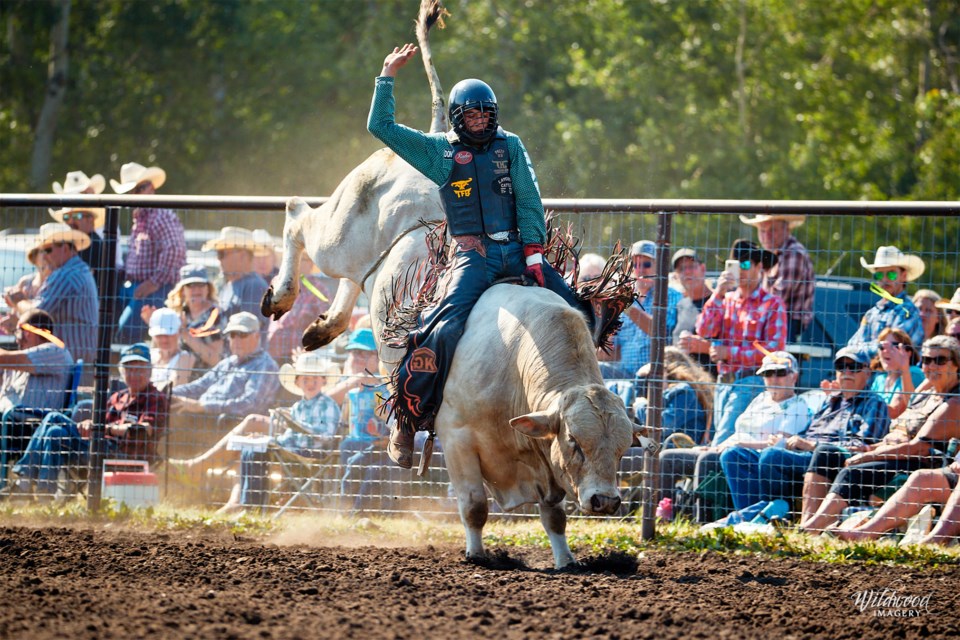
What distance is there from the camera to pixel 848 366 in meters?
7.96

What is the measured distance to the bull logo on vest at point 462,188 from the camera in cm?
665

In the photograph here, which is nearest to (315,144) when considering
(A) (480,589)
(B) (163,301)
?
(B) (163,301)

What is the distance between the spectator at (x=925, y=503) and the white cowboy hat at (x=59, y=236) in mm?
6535

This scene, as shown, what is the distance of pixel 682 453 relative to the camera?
8.10 meters

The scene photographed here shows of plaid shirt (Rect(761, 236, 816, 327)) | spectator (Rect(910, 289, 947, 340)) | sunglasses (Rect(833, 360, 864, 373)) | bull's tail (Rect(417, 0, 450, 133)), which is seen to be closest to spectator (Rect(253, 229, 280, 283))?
bull's tail (Rect(417, 0, 450, 133))

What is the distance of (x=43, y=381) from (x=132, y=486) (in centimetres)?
123

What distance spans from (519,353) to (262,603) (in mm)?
1848

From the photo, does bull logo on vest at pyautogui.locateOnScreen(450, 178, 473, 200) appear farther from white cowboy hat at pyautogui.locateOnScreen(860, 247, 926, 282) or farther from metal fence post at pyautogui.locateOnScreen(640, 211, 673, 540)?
white cowboy hat at pyautogui.locateOnScreen(860, 247, 926, 282)

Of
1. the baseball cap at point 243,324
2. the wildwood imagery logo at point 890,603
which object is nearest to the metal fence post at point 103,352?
the baseball cap at point 243,324

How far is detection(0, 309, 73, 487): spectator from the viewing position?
9.18m

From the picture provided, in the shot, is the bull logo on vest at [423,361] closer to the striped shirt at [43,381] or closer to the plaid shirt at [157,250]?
the striped shirt at [43,381]

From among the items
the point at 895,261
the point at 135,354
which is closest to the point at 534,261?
the point at 895,261

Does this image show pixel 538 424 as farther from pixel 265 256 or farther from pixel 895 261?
pixel 265 256

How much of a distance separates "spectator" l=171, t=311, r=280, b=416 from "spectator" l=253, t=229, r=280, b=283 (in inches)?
42.3
